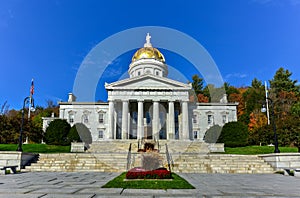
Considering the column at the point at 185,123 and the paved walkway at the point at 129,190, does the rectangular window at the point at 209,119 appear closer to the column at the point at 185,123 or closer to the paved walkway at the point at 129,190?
the column at the point at 185,123

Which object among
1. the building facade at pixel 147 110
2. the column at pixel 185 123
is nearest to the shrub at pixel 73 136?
the building facade at pixel 147 110

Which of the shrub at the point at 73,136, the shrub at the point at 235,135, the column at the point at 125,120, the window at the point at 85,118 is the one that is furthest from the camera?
the window at the point at 85,118

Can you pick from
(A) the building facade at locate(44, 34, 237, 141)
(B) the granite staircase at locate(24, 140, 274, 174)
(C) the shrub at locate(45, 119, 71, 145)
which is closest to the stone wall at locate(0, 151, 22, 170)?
(B) the granite staircase at locate(24, 140, 274, 174)

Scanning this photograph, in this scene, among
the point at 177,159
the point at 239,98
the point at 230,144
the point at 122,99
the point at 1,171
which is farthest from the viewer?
the point at 239,98

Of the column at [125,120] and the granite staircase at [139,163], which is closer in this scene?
the granite staircase at [139,163]

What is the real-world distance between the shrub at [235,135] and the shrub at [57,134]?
24257mm

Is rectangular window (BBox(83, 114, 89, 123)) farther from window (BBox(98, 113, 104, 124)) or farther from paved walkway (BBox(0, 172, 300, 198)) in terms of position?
paved walkway (BBox(0, 172, 300, 198))

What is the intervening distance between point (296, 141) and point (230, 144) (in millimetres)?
8584

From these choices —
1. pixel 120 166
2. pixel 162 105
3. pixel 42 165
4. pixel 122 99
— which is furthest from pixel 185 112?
pixel 42 165

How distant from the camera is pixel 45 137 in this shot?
116ft

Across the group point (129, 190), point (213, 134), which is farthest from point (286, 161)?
point (213, 134)

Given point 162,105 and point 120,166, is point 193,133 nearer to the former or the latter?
point 162,105

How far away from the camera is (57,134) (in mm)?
34719

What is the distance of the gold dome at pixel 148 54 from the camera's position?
50.9 metres
